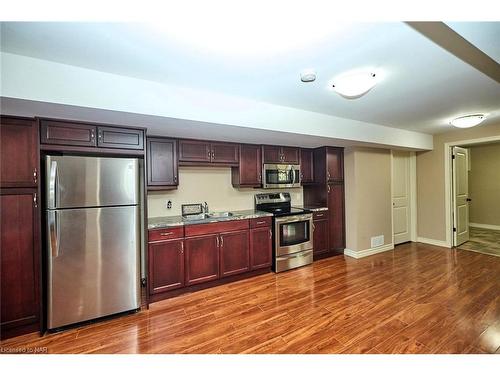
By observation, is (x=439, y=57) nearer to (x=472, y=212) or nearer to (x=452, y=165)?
(x=452, y=165)

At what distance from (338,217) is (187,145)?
2.96 meters

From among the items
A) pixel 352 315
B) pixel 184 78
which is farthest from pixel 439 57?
pixel 352 315

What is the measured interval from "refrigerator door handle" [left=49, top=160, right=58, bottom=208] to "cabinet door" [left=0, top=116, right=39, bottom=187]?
114 mm

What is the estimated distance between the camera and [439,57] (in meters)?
1.72

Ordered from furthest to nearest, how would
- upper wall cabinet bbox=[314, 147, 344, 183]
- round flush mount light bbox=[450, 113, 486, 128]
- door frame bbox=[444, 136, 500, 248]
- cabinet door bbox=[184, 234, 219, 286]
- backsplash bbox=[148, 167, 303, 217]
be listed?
door frame bbox=[444, 136, 500, 248] < upper wall cabinet bbox=[314, 147, 344, 183] < backsplash bbox=[148, 167, 303, 217] < round flush mount light bbox=[450, 113, 486, 128] < cabinet door bbox=[184, 234, 219, 286]

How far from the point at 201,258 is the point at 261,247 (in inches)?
36.1

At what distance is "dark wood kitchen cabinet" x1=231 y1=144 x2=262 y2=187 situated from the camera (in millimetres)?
3516

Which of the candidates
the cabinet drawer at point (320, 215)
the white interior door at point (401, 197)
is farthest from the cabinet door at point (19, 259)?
the white interior door at point (401, 197)

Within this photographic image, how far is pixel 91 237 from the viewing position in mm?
2186

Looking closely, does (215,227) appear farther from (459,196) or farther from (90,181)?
(459,196)

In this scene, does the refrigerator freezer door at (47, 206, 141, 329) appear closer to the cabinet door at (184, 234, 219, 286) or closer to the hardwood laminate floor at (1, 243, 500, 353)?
the hardwood laminate floor at (1, 243, 500, 353)

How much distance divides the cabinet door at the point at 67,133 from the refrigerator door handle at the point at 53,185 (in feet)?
0.71

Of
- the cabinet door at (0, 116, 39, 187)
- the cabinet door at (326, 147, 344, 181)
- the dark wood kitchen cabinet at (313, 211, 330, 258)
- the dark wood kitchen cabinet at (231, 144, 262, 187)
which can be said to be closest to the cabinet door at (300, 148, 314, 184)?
the cabinet door at (326, 147, 344, 181)

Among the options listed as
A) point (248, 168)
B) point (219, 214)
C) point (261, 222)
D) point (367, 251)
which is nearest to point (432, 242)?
point (367, 251)
